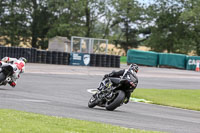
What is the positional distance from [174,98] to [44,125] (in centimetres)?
1185

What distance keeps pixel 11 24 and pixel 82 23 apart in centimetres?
1002

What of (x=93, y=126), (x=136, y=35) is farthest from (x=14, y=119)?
(x=136, y=35)

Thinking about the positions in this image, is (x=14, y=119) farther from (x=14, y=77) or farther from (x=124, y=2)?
(x=124, y=2)

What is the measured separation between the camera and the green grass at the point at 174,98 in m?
17.0

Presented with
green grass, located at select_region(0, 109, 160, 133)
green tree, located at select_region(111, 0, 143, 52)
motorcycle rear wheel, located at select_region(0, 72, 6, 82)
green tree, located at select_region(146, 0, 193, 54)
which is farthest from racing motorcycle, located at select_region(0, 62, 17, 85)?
green tree, located at select_region(146, 0, 193, 54)

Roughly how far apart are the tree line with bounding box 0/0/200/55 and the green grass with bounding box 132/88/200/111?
43827 mm

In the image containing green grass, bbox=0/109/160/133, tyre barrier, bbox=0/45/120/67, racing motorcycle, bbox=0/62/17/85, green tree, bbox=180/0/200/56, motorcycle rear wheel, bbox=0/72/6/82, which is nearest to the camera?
green grass, bbox=0/109/160/133

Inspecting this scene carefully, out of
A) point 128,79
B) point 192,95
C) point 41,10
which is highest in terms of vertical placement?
point 41,10

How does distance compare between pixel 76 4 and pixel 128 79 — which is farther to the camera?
pixel 76 4

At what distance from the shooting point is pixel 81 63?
A: 39.3 metres

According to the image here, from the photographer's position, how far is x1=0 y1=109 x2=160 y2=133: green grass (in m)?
7.55

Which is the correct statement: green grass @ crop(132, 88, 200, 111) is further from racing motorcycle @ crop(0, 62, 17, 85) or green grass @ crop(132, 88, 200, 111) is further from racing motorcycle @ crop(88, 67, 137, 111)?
racing motorcycle @ crop(0, 62, 17, 85)

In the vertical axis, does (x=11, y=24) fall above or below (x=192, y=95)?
above

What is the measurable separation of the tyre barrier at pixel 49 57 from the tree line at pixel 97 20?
2522cm
